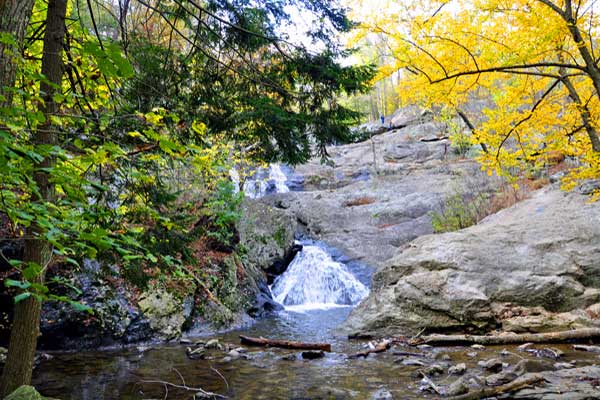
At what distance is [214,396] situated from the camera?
454cm

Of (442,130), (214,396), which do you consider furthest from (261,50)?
(442,130)

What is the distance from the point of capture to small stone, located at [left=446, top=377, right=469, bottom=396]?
13.3 feet

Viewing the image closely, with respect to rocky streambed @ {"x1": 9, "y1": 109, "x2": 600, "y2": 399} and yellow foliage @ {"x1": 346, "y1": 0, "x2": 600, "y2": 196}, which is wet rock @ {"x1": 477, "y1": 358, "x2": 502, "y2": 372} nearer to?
rocky streambed @ {"x1": 9, "y1": 109, "x2": 600, "y2": 399}

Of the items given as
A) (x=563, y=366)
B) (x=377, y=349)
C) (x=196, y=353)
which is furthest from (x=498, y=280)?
(x=196, y=353)

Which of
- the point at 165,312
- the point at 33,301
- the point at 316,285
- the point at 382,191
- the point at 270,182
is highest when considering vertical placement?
the point at 270,182

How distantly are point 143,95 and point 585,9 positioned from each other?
19.0 feet

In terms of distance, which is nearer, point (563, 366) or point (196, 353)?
point (563, 366)

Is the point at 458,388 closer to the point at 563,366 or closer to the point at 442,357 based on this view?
the point at 442,357

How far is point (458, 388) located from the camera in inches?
161

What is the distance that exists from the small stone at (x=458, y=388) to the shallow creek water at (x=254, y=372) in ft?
0.87

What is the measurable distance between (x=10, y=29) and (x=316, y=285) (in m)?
11.1

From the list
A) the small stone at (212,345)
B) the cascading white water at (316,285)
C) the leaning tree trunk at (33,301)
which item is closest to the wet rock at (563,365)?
the small stone at (212,345)

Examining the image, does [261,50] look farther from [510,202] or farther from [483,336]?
[510,202]

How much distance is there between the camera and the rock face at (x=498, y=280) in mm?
6543
